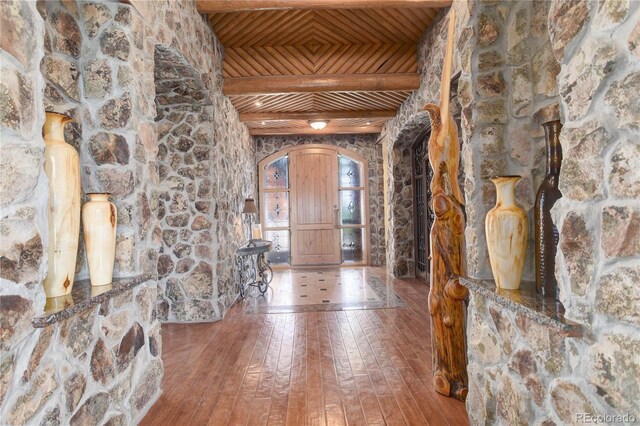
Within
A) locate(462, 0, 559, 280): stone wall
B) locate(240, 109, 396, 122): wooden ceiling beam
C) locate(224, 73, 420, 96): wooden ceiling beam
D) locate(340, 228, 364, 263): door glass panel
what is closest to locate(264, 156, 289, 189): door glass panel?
locate(340, 228, 364, 263): door glass panel

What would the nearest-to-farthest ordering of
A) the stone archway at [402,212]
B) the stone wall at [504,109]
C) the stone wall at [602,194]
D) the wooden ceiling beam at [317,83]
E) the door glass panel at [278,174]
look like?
the stone wall at [602,194] < the stone wall at [504,109] < the wooden ceiling beam at [317,83] < the stone archway at [402,212] < the door glass panel at [278,174]

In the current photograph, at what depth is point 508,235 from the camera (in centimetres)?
159

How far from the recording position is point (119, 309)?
1.95 m

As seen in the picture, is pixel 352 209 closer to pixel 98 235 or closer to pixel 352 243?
pixel 352 243

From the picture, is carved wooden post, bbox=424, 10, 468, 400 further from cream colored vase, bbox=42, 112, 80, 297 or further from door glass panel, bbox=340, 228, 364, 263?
door glass panel, bbox=340, 228, 364, 263

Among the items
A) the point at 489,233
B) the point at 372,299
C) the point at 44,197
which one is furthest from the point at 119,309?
the point at 372,299

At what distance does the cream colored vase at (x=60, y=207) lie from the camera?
59.7 inches

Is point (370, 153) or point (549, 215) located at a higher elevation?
point (370, 153)

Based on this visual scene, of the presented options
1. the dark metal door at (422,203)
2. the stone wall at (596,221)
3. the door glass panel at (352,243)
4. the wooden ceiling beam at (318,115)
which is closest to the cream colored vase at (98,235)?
the stone wall at (596,221)

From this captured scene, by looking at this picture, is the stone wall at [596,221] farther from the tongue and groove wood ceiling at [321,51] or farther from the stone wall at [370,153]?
the stone wall at [370,153]

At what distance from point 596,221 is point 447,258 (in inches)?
48.2

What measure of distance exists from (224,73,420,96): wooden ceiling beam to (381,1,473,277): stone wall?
31 cm

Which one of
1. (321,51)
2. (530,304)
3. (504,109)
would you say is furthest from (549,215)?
(321,51)

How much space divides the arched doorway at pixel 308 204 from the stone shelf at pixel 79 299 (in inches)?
212
